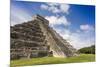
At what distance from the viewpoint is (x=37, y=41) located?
199 cm

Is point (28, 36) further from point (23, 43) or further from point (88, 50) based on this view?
point (88, 50)

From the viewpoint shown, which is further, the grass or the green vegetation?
the green vegetation

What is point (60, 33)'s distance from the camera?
2068 mm

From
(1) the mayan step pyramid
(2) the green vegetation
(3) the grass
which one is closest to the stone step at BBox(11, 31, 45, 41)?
(1) the mayan step pyramid

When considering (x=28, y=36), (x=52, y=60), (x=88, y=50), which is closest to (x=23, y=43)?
(x=28, y=36)

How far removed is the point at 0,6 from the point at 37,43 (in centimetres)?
50

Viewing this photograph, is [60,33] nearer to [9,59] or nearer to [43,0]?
[43,0]

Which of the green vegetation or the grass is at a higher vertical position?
the green vegetation

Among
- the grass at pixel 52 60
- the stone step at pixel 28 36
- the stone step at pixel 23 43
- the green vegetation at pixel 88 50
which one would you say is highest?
the stone step at pixel 28 36

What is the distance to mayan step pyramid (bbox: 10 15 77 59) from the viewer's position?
6.31ft

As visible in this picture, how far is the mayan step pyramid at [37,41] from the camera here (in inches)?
75.7

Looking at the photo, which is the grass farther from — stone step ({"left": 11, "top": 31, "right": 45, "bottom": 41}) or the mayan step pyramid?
stone step ({"left": 11, "top": 31, "right": 45, "bottom": 41})

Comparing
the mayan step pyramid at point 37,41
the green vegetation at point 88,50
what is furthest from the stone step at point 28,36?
the green vegetation at point 88,50

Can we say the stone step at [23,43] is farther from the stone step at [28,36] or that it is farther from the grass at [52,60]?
the grass at [52,60]
